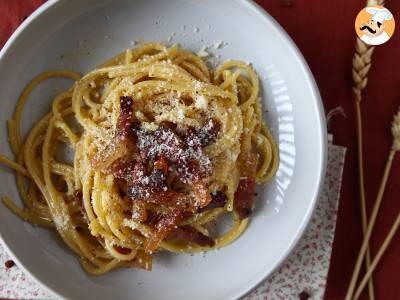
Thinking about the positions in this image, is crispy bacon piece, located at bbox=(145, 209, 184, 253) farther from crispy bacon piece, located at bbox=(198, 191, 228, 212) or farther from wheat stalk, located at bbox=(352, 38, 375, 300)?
wheat stalk, located at bbox=(352, 38, 375, 300)

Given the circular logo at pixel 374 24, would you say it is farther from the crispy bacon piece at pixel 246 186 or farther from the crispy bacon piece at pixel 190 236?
the crispy bacon piece at pixel 190 236

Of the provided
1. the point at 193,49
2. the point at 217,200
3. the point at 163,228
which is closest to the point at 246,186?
the point at 217,200

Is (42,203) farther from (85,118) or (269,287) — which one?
(269,287)

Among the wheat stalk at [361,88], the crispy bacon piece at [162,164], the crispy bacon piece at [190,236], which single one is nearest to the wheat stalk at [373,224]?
the wheat stalk at [361,88]

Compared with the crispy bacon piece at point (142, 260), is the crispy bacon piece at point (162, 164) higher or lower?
higher

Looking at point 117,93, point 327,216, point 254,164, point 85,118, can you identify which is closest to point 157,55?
point 117,93

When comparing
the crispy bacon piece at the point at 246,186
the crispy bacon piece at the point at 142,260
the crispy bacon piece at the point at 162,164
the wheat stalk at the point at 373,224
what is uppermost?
the crispy bacon piece at the point at 162,164

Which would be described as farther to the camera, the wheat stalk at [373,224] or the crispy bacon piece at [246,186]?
the wheat stalk at [373,224]
